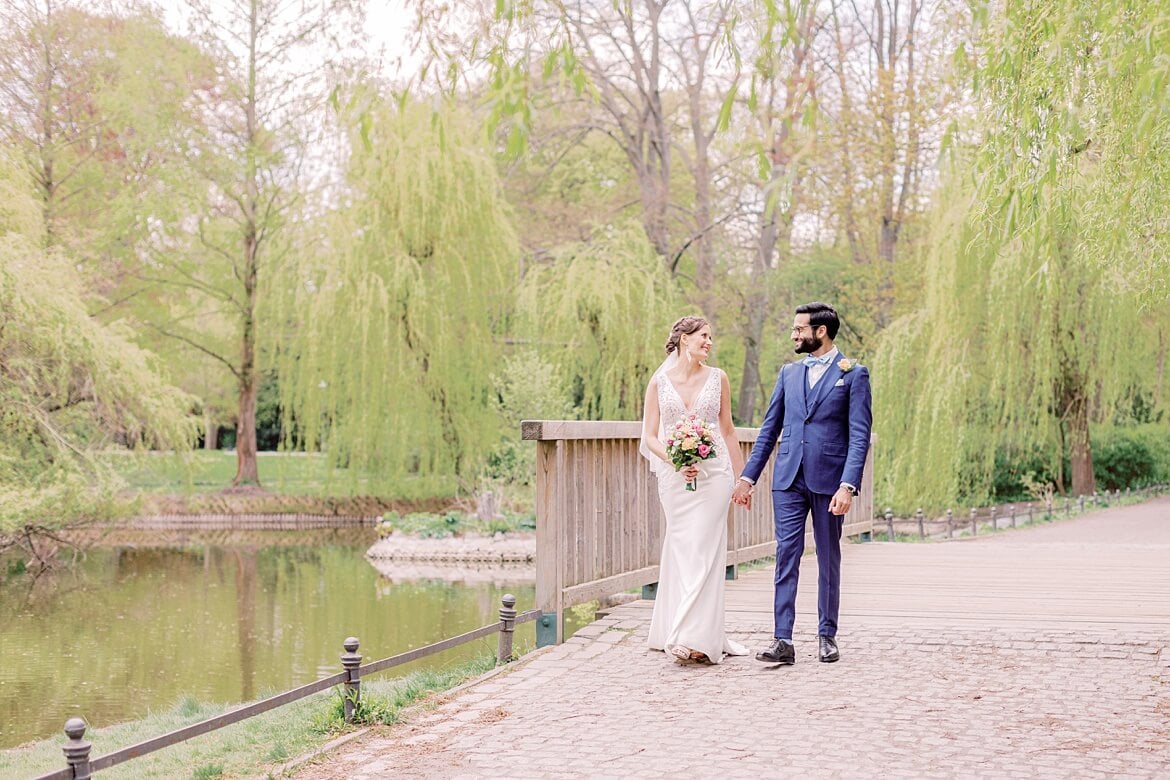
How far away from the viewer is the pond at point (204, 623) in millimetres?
11617

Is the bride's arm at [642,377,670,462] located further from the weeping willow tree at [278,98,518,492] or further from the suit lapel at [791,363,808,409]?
the weeping willow tree at [278,98,518,492]

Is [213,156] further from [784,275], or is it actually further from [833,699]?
[833,699]

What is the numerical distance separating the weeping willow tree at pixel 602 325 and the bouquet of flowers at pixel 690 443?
68.0 feet

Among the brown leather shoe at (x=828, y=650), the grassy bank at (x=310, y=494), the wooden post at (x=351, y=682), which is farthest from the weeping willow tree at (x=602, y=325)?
the wooden post at (x=351, y=682)

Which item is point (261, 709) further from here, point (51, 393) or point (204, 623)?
point (51, 393)

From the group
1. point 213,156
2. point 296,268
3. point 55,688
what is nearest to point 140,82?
point 213,156

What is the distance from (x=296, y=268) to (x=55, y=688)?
18.6m

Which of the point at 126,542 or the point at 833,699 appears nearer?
the point at 833,699

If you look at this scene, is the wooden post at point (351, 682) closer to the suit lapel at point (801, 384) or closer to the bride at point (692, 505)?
the bride at point (692, 505)

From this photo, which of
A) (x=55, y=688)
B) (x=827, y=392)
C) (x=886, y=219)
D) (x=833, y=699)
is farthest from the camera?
(x=886, y=219)

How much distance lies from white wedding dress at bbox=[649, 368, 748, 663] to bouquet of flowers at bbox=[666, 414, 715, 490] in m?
0.09

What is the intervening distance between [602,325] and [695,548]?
21258 mm

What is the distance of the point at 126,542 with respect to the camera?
91.1 feet

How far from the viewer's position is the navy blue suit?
6480 millimetres
